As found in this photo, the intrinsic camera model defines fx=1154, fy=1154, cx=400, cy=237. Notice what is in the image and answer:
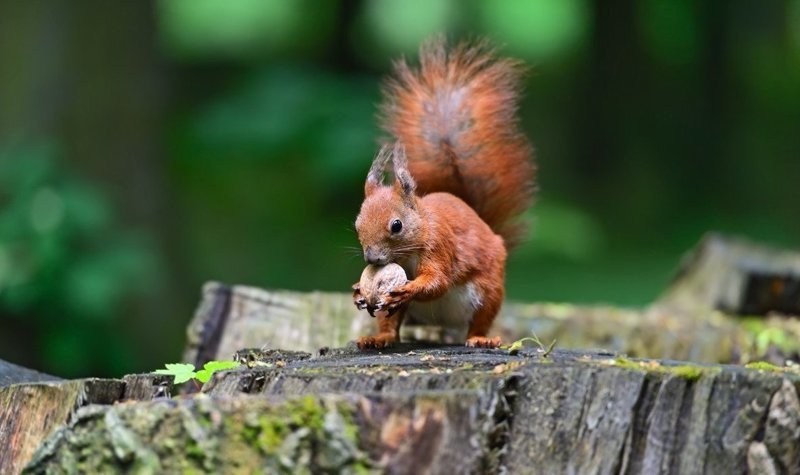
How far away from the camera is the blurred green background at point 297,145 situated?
564 centimetres

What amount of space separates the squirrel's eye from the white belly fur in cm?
24

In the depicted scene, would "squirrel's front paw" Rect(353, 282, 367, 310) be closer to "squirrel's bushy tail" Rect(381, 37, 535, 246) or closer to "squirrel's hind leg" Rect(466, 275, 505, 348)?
"squirrel's hind leg" Rect(466, 275, 505, 348)

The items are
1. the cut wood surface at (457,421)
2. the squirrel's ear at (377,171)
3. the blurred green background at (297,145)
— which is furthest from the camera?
the blurred green background at (297,145)

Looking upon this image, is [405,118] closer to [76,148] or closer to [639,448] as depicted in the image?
[639,448]

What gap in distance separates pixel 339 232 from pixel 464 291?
549 centimetres

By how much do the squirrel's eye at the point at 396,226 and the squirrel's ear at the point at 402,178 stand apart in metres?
0.08

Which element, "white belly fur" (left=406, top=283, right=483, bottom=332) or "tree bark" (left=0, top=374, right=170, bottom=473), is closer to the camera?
"tree bark" (left=0, top=374, right=170, bottom=473)

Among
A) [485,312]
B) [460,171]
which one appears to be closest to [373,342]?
[485,312]

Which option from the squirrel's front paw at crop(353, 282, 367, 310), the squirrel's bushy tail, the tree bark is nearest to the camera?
the tree bark

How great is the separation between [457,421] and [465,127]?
1.50 metres

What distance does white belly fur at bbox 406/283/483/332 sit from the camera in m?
2.89

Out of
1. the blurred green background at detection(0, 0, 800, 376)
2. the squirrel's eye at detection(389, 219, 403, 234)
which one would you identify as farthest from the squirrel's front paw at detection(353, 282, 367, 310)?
the blurred green background at detection(0, 0, 800, 376)

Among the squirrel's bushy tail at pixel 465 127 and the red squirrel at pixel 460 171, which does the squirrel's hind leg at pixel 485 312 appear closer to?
the red squirrel at pixel 460 171

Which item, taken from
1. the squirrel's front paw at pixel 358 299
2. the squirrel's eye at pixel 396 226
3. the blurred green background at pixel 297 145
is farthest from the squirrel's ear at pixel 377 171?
the blurred green background at pixel 297 145
